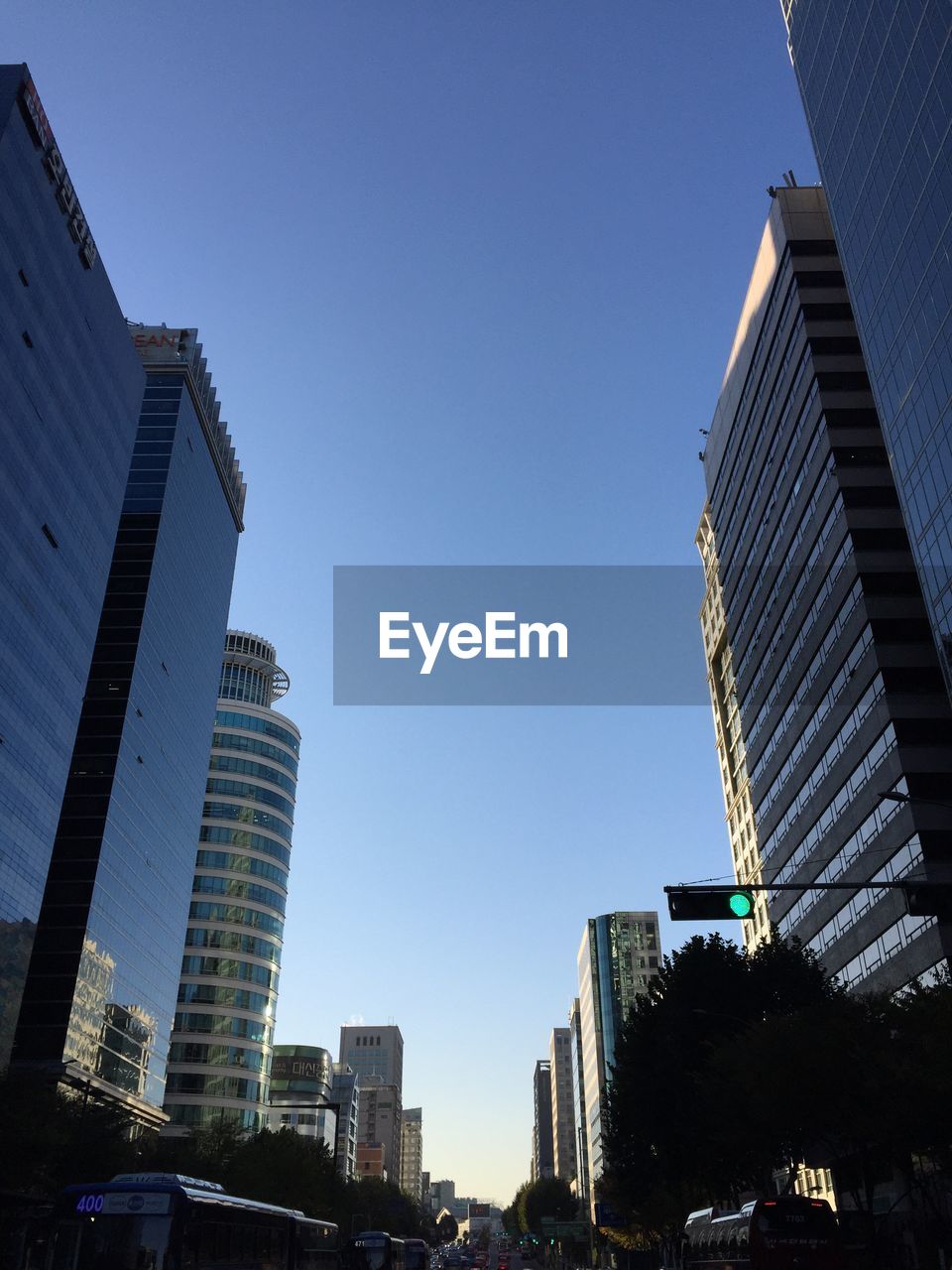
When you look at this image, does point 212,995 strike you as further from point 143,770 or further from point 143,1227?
point 143,1227

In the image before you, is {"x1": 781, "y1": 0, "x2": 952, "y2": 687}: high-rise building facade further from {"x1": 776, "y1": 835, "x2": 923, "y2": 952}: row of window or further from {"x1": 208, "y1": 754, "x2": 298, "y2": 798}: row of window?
{"x1": 208, "y1": 754, "x2": 298, "y2": 798}: row of window

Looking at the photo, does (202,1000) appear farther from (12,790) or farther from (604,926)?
(604,926)

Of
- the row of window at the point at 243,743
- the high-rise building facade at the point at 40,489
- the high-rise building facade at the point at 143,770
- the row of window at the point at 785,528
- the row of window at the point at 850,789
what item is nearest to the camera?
the row of window at the point at 850,789

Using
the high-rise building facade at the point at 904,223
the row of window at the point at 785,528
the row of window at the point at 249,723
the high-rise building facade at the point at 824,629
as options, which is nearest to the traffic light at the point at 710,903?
the high-rise building facade at the point at 824,629

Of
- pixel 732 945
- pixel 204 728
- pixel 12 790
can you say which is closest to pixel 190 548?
pixel 204 728

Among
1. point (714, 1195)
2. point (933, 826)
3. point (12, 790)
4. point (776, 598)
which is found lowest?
point (714, 1195)

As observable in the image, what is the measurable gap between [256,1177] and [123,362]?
71.5 meters

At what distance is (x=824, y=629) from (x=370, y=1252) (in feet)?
157

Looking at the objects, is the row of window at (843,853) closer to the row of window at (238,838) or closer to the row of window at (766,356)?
Answer: the row of window at (766,356)

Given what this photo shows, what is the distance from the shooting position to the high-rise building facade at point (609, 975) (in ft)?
535

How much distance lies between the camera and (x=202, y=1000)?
12712 centimetres

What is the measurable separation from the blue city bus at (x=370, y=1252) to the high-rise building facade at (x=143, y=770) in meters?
43.0

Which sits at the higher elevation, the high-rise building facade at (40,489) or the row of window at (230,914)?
the high-rise building facade at (40,489)

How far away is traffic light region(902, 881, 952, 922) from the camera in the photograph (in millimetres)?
14762
